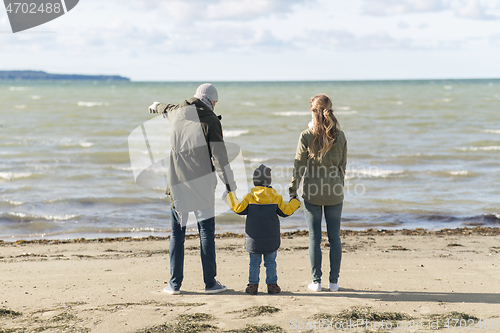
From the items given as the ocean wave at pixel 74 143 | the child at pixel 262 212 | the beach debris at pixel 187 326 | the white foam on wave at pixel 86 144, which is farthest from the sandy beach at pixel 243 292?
the ocean wave at pixel 74 143

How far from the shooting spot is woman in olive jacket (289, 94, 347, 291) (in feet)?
14.1

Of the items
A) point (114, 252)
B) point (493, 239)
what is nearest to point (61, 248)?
point (114, 252)

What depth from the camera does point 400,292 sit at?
184 inches

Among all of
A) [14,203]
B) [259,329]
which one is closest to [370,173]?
[14,203]

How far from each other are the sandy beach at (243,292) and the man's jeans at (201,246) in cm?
18

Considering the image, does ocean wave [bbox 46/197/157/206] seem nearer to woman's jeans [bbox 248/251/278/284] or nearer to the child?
woman's jeans [bbox 248/251/278/284]

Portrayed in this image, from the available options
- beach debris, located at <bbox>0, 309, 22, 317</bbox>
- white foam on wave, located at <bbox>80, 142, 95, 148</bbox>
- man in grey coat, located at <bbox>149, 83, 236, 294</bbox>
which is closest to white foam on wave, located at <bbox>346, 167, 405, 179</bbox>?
man in grey coat, located at <bbox>149, 83, 236, 294</bbox>

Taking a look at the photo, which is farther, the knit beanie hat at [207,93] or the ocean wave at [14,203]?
the ocean wave at [14,203]

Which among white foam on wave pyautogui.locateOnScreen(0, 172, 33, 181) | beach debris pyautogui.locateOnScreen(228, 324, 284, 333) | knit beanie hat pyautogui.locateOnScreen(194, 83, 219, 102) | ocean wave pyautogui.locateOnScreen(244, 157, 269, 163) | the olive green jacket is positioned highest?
knit beanie hat pyautogui.locateOnScreen(194, 83, 219, 102)

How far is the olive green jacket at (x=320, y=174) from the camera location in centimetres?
437

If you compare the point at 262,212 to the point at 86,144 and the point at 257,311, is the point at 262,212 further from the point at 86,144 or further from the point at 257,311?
the point at 86,144

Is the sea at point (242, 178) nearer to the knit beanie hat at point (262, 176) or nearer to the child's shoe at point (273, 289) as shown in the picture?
the knit beanie hat at point (262, 176)

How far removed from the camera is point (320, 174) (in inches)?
173

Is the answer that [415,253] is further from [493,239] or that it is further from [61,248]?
[61,248]
